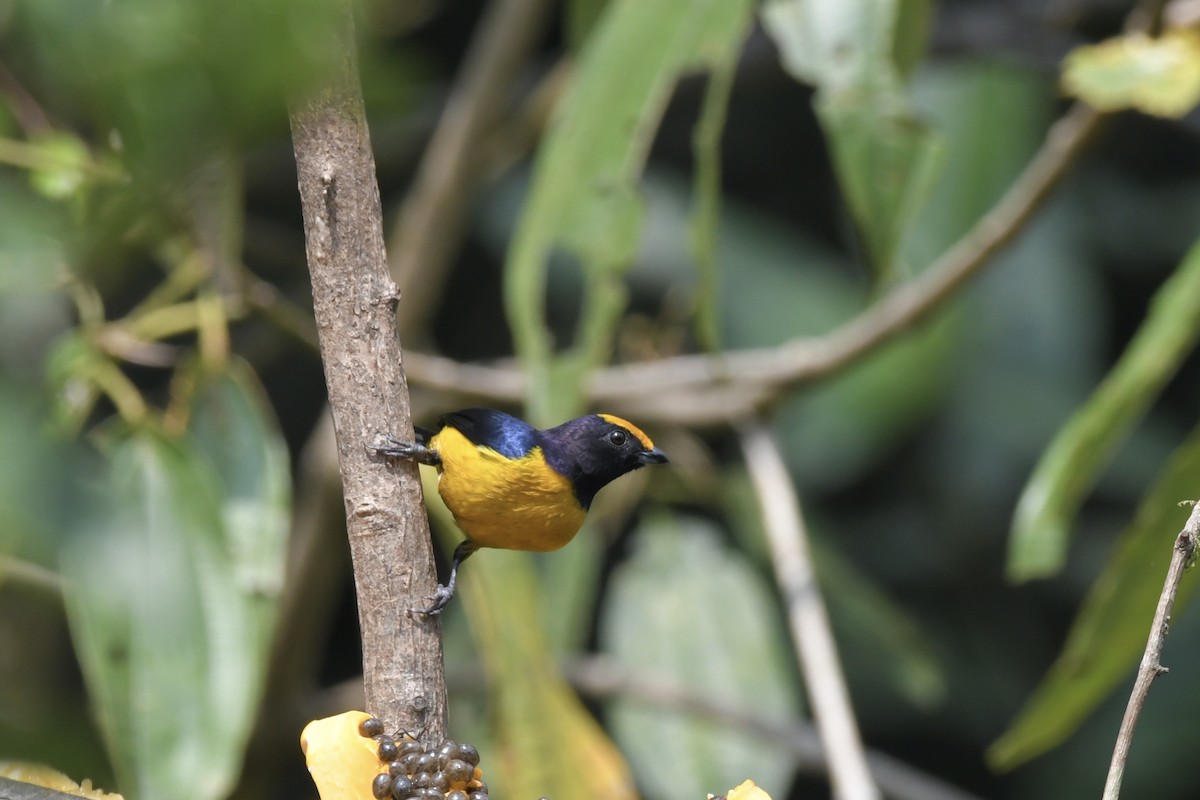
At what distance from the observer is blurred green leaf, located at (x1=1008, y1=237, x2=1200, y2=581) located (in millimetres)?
1986

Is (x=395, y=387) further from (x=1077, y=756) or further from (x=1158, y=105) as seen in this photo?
(x=1077, y=756)

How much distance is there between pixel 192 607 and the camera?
2234 mm

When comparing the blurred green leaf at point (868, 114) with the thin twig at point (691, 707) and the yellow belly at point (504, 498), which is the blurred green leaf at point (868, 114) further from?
the thin twig at point (691, 707)

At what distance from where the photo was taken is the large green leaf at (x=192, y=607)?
2.04 metres

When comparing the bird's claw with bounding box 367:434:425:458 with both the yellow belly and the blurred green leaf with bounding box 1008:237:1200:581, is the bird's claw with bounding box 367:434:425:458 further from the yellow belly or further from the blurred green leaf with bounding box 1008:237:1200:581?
the blurred green leaf with bounding box 1008:237:1200:581

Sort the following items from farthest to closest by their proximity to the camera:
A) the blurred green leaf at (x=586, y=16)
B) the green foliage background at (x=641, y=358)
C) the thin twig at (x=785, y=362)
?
the blurred green leaf at (x=586, y=16)
the thin twig at (x=785, y=362)
the green foliage background at (x=641, y=358)

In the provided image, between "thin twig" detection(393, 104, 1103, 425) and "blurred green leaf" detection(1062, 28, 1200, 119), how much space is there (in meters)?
0.14

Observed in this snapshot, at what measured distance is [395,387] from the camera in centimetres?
122

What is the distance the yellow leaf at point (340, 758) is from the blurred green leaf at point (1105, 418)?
126 centimetres

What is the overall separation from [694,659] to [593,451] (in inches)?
64.1

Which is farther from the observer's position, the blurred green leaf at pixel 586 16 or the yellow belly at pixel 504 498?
the blurred green leaf at pixel 586 16

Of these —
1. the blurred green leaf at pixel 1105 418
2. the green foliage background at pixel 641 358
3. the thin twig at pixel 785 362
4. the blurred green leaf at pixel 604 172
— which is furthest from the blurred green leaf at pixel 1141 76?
the blurred green leaf at pixel 604 172

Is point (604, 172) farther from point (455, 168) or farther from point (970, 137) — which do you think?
point (970, 137)

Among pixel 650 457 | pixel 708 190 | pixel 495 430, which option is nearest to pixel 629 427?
pixel 650 457
